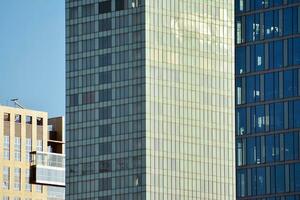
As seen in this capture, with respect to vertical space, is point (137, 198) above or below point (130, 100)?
below

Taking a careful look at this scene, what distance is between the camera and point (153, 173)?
7776 inches

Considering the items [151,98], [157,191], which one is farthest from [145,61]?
[157,191]

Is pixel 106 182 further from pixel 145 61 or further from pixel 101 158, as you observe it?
pixel 145 61

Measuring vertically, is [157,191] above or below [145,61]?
below

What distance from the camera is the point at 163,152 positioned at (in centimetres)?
19988

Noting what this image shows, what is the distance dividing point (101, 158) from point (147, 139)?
6.82 m

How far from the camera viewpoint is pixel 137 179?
19675 centimetres

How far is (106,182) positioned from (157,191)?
6802 mm

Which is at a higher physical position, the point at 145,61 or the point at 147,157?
the point at 145,61

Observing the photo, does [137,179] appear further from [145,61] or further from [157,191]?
[145,61]

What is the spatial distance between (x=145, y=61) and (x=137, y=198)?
17989 millimetres

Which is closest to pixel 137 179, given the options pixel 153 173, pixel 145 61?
pixel 153 173

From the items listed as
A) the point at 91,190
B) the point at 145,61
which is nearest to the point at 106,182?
the point at 91,190

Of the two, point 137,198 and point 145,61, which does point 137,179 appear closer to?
point 137,198
